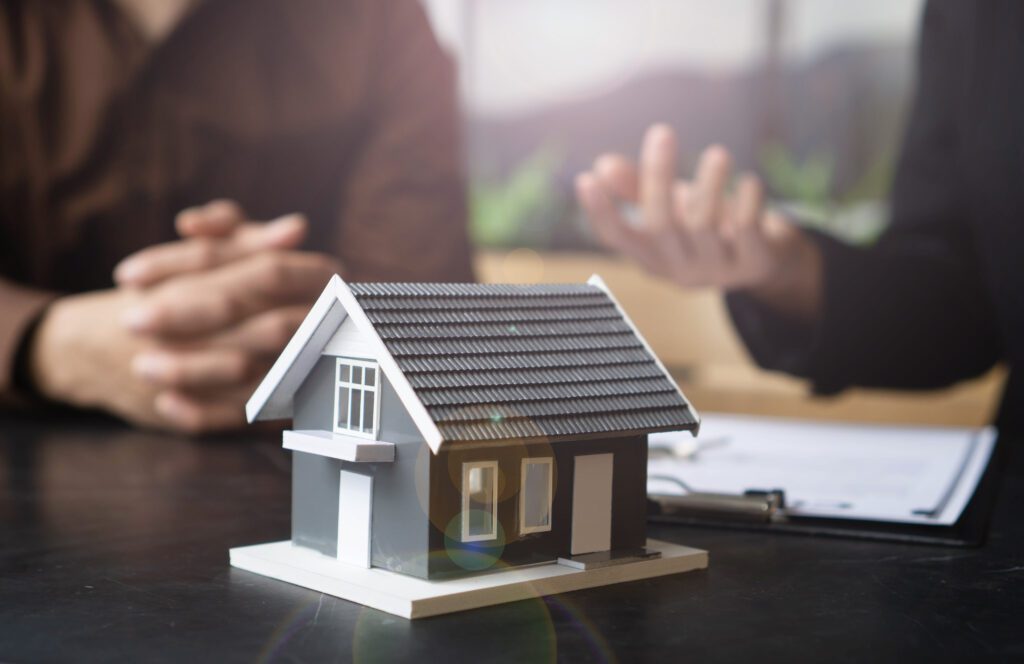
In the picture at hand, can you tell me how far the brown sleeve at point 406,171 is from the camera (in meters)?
2.15

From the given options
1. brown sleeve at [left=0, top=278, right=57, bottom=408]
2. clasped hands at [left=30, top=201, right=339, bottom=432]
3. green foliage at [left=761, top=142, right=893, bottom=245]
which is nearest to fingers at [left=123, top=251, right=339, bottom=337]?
clasped hands at [left=30, top=201, right=339, bottom=432]

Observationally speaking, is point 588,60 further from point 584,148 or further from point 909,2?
point 909,2

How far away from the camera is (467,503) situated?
2.37 feet

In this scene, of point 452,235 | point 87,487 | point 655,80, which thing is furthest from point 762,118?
point 87,487

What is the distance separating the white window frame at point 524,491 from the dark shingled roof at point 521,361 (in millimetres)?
43

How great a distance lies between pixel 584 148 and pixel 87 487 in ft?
9.32

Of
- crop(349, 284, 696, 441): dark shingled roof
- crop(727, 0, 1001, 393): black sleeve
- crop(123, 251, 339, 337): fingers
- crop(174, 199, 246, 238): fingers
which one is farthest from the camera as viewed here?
crop(727, 0, 1001, 393): black sleeve

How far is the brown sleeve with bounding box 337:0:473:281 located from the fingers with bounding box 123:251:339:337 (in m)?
0.52

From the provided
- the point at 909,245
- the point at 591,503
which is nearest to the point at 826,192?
the point at 909,245

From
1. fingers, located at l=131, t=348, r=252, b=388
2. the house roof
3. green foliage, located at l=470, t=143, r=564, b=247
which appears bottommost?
fingers, located at l=131, t=348, r=252, b=388

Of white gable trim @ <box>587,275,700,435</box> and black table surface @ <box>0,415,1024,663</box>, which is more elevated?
white gable trim @ <box>587,275,700,435</box>

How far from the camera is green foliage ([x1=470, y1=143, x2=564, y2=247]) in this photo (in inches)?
147

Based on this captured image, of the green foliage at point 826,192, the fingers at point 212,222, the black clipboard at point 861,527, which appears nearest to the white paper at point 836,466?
the black clipboard at point 861,527

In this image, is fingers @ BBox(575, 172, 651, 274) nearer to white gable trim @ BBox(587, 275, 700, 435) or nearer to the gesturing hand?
the gesturing hand
